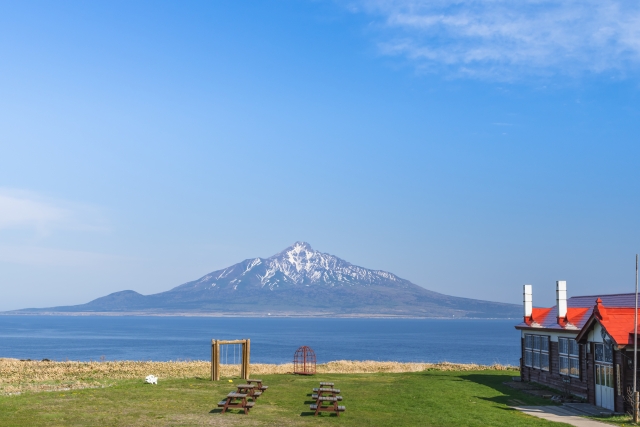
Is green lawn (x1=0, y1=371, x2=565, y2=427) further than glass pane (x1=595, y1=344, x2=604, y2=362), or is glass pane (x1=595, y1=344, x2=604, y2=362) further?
glass pane (x1=595, y1=344, x2=604, y2=362)

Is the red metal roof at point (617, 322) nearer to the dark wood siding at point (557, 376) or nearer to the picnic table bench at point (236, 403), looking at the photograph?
the dark wood siding at point (557, 376)

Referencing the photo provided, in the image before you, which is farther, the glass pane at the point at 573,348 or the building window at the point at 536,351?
the building window at the point at 536,351

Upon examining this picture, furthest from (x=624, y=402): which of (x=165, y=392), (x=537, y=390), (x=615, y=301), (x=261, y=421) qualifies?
(x=165, y=392)

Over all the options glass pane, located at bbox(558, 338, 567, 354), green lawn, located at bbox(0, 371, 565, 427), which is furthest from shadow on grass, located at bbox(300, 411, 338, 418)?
glass pane, located at bbox(558, 338, 567, 354)

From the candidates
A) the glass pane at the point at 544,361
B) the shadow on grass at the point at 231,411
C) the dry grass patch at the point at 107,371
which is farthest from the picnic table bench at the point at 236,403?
the glass pane at the point at 544,361

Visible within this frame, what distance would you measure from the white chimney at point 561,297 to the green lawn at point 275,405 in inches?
226

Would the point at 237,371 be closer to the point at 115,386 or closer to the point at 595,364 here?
the point at 115,386

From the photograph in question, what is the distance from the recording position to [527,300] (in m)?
47.2

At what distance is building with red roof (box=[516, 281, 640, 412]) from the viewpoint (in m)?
31.1

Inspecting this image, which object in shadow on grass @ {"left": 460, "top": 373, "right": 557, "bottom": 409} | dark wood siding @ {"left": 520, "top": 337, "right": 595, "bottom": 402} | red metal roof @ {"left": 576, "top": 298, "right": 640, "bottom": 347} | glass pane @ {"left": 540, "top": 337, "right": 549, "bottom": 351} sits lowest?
shadow on grass @ {"left": 460, "top": 373, "right": 557, "bottom": 409}

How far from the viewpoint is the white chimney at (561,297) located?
41491 mm

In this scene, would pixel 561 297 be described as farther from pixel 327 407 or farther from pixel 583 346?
pixel 327 407

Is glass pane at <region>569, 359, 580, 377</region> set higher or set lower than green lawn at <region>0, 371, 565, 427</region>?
higher

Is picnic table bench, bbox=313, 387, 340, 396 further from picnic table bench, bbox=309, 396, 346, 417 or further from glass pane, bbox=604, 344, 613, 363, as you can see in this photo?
glass pane, bbox=604, 344, 613, 363
